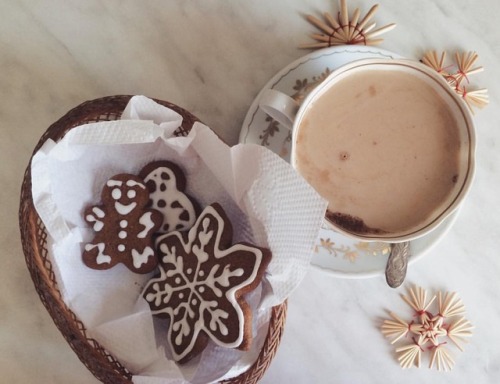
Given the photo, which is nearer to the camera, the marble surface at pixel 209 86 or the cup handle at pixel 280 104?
the cup handle at pixel 280 104

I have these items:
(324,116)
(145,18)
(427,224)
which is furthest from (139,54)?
(427,224)

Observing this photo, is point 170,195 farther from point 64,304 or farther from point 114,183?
point 64,304

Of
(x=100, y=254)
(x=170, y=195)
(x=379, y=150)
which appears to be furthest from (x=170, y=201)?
(x=379, y=150)

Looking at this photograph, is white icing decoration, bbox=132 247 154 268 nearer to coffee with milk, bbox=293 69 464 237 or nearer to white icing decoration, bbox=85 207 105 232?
white icing decoration, bbox=85 207 105 232

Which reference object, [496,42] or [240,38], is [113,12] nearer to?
[240,38]

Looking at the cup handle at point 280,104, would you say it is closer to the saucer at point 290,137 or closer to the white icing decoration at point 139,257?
the saucer at point 290,137

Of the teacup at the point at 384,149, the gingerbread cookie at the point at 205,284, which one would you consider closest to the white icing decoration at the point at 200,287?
the gingerbread cookie at the point at 205,284
